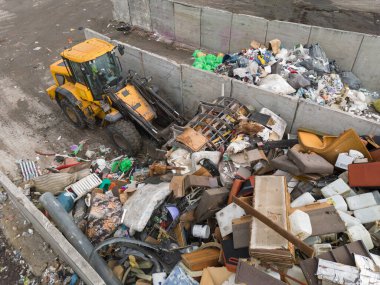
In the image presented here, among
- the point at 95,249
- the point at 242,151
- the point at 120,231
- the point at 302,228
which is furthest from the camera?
the point at 242,151

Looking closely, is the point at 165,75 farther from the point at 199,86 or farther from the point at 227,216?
the point at 227,216

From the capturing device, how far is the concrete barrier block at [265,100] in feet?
19.9

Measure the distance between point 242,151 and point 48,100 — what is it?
639cm

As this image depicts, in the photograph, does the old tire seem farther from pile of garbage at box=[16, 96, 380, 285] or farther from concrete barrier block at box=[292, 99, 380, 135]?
concrete barrier block at box=[292, 99, 380, 135]

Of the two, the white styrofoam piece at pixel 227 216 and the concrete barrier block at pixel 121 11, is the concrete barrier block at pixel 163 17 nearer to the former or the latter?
the concrete barrier block at pixel 121 11

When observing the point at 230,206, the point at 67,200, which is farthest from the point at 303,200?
the point at 67,200

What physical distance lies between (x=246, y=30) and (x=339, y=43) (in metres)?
2.74

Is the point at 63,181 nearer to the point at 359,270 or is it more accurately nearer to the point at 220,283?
the point at 220,283

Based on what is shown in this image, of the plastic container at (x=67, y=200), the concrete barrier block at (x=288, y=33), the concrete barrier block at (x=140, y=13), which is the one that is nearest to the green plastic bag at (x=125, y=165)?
the plastic container at (x=67, y=200)

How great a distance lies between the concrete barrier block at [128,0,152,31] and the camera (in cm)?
1140

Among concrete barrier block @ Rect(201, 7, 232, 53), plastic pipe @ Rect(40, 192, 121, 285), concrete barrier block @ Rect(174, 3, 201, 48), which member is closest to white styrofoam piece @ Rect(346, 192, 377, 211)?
plastic pipe @ Rect(40, 192, 121, 285)

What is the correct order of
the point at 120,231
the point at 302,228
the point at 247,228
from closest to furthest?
the point at 302,228, the point at 247,228, the point at 120,231

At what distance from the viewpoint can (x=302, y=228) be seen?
3570 mm

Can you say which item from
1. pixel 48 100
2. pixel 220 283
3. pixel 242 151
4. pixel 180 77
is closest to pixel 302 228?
pixel 220 283
